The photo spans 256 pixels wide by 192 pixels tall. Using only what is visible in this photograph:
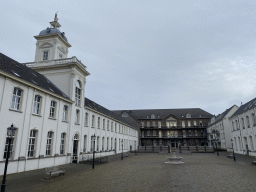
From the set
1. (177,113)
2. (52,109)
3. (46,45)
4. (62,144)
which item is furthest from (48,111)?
(177,113)

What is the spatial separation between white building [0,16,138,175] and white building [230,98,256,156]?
2624 centimetres

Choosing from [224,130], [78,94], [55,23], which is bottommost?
[224,130]

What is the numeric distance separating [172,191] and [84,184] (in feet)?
17.5

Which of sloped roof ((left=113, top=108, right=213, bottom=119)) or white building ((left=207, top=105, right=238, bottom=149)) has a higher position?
sloped roof ((left=113, top=108, right=213, bottom=119))

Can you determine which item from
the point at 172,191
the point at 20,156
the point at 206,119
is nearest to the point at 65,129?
the point at 20,156

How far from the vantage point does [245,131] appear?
33.0 m

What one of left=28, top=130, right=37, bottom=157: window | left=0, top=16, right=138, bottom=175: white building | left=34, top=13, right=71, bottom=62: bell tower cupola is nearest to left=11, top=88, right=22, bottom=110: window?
left=0, top=16, right=138, bottom=175: white building

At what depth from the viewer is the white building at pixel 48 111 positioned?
14.8 m

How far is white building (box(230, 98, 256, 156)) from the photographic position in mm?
30078

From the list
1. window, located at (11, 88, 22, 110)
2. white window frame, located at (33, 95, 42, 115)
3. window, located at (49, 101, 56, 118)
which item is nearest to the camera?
window, located at (11, 88, 22, 110)

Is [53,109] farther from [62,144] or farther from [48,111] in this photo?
[62,144]

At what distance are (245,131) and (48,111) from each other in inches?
1343

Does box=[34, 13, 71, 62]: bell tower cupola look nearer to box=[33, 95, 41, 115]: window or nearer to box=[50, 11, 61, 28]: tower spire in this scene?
box=[50, 11, 61, 28]: tower spire

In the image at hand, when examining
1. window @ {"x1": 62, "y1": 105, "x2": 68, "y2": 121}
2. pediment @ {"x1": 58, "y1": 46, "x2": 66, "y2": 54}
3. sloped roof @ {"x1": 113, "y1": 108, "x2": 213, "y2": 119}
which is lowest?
window @ {"x1": 62, "y1": 105, "x2": 68, "y2": 121}
